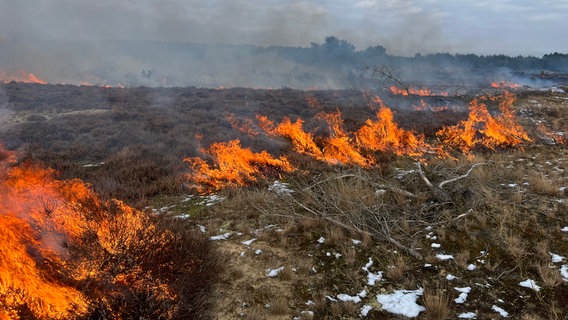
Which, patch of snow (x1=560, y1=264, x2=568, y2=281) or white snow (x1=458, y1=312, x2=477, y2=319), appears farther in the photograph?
patch of snow (x1=560, y1=264, x2=568, y2=281)

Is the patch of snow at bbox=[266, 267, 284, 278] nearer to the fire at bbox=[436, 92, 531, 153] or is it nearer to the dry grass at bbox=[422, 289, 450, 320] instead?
the dry grass at bbox=[422, 289, 450, 320]

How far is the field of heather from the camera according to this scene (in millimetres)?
3486

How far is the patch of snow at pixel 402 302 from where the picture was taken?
13.9 feet

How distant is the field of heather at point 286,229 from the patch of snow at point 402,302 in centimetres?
3

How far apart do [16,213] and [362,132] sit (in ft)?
38.4

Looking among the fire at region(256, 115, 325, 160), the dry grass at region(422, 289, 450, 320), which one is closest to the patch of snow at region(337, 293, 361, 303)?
the dry grass at region(422, 289, 450, 320)

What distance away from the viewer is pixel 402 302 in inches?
173

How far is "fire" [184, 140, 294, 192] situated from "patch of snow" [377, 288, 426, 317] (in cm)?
482

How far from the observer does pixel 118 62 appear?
6838 cm

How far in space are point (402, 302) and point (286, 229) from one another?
231cm

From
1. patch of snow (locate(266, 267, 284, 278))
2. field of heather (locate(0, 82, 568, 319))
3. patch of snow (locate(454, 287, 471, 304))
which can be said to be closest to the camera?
field of heather (locate(0, 82, 568, 319))

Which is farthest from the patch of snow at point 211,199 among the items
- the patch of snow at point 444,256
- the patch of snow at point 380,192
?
the patch of snow at point 444,256

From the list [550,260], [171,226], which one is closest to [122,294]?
[171,226]

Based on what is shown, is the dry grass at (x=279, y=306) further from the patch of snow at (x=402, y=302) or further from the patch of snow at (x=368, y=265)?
the patch of snow at (x=368, y=265)
